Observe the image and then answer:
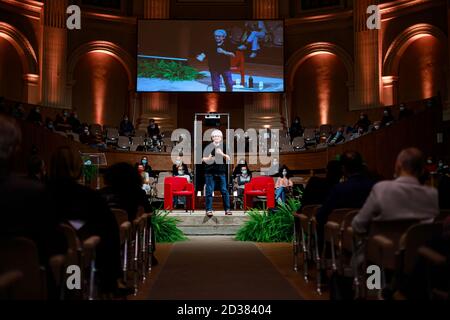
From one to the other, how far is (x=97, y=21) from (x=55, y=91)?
9.26 feet

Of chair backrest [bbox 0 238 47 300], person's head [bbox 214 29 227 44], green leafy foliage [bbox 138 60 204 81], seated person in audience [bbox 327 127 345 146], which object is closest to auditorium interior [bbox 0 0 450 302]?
chair backrest [bbox 0 238 47 300]

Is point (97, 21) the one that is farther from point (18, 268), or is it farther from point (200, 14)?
point (18, 268)

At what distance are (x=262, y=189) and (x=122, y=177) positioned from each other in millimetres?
5849

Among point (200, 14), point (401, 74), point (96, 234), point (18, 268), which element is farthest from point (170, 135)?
point (18, 268)

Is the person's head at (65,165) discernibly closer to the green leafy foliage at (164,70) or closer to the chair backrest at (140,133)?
the chair backrest at (140,133)

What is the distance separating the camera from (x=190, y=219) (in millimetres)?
9961

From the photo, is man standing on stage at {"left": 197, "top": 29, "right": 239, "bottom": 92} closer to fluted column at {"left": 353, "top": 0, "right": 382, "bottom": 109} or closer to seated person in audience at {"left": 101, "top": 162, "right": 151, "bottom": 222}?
fluted column at {"left": 353, "top": 0, "right": 382, "bottom": 109}

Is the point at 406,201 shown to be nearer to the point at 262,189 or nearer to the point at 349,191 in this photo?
the point at 349,191

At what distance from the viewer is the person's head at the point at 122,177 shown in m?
5.03

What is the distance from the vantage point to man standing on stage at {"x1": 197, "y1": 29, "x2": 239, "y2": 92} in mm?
17609

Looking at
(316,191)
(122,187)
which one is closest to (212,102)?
(316,191)

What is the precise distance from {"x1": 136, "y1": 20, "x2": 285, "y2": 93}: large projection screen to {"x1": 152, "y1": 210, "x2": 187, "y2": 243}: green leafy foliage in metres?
9.08

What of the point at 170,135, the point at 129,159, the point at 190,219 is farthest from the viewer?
the point at 170,135

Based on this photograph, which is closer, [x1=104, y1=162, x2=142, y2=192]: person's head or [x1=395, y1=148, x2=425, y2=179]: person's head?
[x1=395, y1=148, x2=425, y2=179]: person's head
